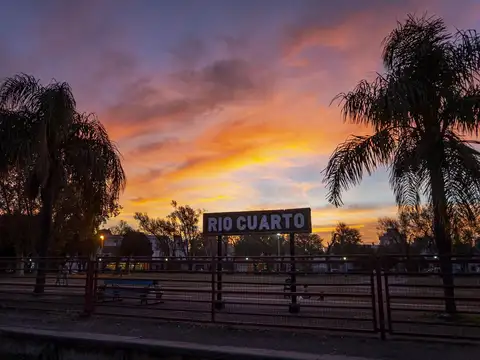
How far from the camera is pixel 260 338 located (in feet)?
28.5

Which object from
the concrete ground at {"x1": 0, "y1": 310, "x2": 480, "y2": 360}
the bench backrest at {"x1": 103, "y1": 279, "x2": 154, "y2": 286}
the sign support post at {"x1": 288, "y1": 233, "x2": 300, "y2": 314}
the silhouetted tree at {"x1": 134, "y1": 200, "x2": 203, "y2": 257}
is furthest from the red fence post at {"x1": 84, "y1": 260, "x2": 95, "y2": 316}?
the silhouetted tree at {"x1": 134, "y1": 200, "x2": 203, "y2": 257}

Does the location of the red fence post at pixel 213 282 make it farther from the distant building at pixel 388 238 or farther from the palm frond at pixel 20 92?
the distant building at pixel 388 238

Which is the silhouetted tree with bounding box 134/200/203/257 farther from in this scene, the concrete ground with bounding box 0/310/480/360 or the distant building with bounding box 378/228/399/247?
the concrete ground with bounding box 0/310/480/360

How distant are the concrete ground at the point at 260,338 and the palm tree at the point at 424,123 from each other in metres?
2.91

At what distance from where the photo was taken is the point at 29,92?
54.6ft

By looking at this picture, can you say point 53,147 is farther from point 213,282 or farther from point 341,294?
point 341,294

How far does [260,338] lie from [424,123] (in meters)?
6.54

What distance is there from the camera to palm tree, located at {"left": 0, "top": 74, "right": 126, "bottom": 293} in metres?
15.7

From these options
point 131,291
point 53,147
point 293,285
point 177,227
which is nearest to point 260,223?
point 293,285

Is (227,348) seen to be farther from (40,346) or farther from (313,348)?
(40,346)

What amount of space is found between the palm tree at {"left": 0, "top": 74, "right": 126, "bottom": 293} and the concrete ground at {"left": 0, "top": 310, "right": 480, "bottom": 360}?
16.2ft

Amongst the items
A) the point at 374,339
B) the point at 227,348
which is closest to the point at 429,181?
the point at 374,339

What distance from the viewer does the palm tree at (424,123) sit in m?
10.6

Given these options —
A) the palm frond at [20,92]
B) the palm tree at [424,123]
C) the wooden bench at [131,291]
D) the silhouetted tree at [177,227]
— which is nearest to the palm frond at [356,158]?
the palm tree at [424,123]
